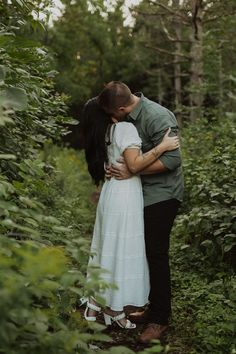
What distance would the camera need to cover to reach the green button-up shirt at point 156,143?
3828mm

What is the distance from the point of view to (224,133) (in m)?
7.55

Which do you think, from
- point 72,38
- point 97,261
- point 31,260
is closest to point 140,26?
point 72,38

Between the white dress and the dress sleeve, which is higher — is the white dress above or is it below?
below

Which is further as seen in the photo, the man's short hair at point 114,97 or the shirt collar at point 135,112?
the shirt collar at point 135,112

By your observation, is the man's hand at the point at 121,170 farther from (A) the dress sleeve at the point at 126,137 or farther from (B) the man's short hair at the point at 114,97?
(B) the man's short hair at the point at 114,97

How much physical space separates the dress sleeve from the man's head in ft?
0.36

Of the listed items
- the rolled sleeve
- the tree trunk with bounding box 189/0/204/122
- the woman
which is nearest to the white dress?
the woman

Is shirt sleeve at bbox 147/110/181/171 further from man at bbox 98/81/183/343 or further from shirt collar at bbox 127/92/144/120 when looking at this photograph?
shirt collar at bbox 127/92/144/120

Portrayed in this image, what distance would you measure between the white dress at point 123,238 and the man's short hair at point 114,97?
15 centimetres

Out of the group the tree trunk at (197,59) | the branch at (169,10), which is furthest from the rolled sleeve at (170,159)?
the branch at (169,10)

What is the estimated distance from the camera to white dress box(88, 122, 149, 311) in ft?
12.7

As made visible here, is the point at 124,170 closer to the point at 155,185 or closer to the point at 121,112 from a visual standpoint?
the point at 155,185

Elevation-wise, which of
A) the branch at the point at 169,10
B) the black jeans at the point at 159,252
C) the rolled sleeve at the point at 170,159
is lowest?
the black jeans at the point at 159,252

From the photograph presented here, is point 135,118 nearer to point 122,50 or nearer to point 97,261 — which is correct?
point 97,261
